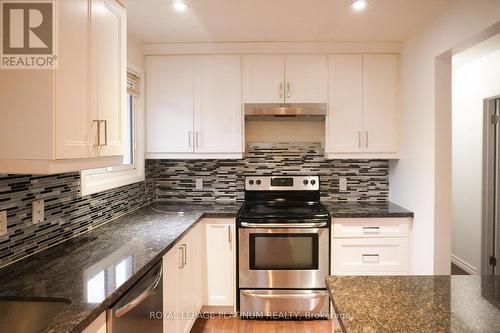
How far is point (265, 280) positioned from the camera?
2609 millimetres

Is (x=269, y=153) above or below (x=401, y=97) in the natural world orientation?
below

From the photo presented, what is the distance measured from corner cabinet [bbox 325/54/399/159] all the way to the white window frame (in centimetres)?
163

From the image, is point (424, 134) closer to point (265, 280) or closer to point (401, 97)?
point (401, 97)

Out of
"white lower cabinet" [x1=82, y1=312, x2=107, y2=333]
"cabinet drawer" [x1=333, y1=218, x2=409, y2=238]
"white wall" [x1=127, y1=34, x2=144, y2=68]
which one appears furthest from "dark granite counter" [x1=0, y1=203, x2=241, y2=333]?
"white wall" [x1=127, y1=34, x2=144, y2=68]

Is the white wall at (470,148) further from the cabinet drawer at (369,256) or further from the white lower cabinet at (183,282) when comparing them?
the white lower cabinet at (183,282)

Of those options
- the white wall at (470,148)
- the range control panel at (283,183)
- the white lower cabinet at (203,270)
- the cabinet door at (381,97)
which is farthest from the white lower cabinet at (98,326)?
the white wall at (470,148)

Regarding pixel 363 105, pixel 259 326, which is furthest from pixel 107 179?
pixel 363 105

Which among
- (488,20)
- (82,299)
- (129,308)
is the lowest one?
(129,308)

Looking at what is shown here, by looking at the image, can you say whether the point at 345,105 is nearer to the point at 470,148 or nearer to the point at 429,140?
the point at 429,140

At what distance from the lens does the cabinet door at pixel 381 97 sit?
287 cm

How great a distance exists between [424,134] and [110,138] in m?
2.11

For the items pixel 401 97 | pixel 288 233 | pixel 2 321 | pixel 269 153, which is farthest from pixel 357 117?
pixel 2 321

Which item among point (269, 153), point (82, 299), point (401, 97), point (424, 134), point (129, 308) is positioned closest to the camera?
point (82, 299)

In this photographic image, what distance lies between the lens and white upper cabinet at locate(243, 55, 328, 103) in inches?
113
